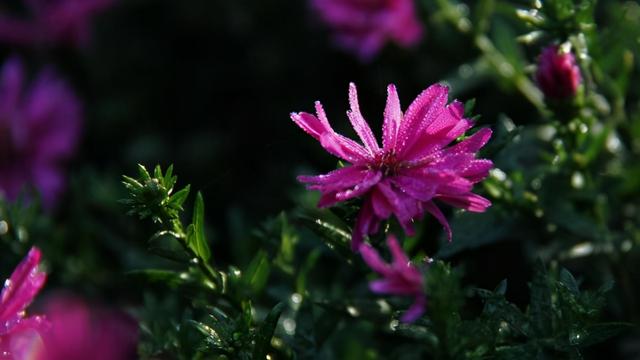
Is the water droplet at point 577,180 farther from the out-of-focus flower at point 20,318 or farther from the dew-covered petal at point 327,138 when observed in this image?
the out-of-focus flower at point 20,318

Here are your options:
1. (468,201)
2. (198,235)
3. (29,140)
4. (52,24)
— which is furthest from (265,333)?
(52,24)

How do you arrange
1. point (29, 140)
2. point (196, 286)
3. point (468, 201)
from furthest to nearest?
point (29, 140)
point (196, 286)
point (468, 201)

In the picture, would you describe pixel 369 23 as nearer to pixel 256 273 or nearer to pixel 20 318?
pixel 256 273

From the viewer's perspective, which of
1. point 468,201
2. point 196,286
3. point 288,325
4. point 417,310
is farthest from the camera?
point 288,325

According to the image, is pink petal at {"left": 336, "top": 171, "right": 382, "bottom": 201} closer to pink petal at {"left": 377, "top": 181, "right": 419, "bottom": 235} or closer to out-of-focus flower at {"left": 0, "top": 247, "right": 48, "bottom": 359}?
pink petal at {"left": 377, "top": 181, "right": 419, "bottom": 235}

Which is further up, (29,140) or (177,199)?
(177,199)

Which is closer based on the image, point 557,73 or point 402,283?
point 402,283
